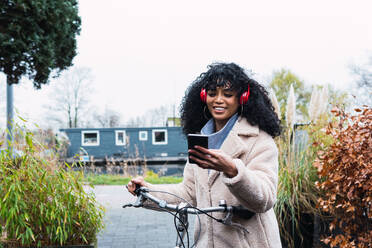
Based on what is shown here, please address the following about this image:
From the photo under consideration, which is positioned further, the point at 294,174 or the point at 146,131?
the point at 146,131

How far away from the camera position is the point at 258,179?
139 cm

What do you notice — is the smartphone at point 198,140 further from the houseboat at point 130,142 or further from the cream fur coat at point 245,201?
the houseboat at point 130,142

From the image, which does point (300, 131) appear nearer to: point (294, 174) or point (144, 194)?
point (294, 174)

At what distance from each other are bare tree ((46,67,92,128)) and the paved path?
96.3 feet

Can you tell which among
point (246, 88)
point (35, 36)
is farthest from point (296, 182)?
point (35, 36)

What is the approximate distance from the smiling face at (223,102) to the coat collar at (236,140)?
65 mm

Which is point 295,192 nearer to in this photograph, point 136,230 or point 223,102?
point 223,102

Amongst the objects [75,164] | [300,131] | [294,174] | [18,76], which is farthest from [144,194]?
[18,76]

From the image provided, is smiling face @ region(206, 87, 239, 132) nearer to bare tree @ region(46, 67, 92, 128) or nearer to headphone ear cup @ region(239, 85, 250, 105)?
headphone ear cup @ region(239, 85, 250, 105)

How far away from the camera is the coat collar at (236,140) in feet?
Result: 5.22

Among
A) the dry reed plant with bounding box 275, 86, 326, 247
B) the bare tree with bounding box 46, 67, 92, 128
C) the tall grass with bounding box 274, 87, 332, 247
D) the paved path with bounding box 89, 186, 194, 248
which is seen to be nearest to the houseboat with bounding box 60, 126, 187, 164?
the bare tree with bounding box 46, 67, 92, 128

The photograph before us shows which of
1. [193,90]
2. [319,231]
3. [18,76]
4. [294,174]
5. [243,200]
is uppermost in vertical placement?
[18,76]

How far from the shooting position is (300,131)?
464cm

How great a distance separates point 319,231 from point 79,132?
26.7 metres
